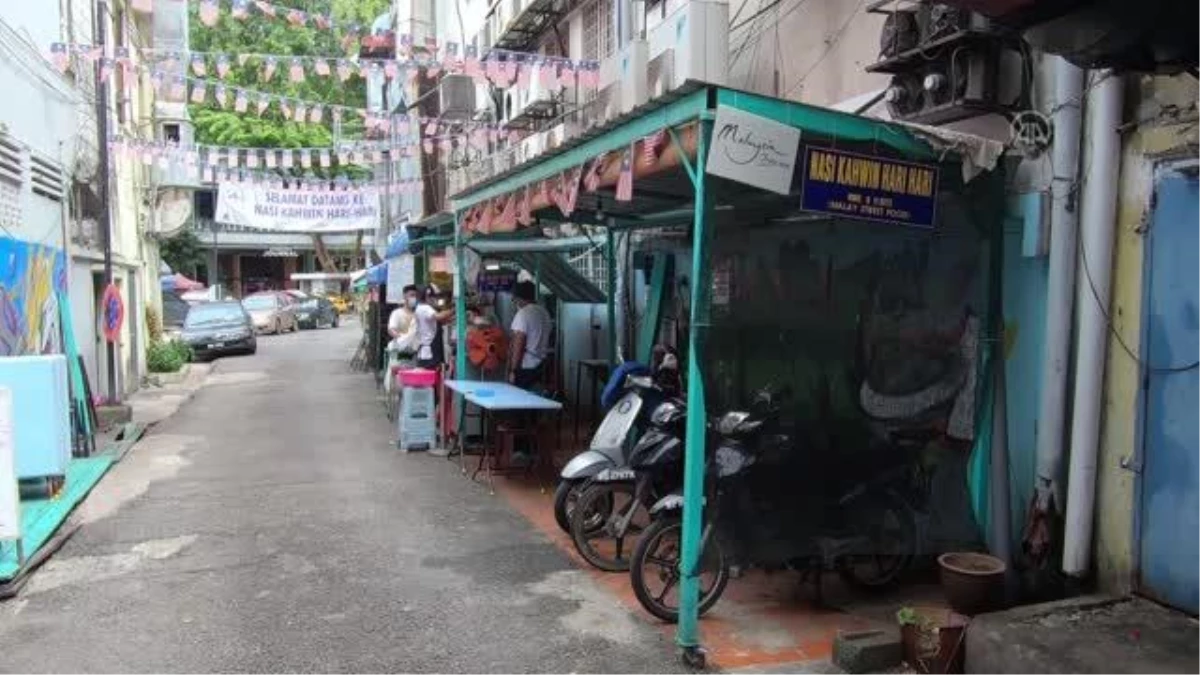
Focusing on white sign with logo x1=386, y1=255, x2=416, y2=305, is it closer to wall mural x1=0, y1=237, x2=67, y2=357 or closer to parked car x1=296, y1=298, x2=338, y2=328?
wall mural x1=0, y1=237, x2=67, y2=357

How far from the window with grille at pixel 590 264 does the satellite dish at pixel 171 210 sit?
431 inches

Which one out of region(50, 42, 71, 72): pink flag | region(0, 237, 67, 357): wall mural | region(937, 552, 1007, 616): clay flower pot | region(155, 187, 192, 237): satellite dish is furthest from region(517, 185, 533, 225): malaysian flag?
region(155, 187, 192, 237): satellite dish

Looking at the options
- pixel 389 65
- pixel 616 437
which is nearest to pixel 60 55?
pixel 389 65

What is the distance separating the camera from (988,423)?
5.84m

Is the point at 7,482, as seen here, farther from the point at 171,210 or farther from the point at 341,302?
the point at 341,302

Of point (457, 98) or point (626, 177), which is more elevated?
point (457, 98)

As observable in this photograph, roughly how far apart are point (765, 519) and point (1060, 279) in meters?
2.06

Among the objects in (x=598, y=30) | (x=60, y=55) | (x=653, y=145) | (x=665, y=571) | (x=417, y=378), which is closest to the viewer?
(x=653, y=145)

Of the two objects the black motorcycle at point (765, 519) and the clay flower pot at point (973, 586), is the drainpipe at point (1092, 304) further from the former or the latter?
the black motorcycle at point (765, 519)

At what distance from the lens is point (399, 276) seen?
1652 centimetres

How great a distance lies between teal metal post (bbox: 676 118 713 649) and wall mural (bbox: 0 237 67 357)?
24.5 feet

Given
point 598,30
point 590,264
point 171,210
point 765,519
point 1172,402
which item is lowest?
point 765,519

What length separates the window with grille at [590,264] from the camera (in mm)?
13469

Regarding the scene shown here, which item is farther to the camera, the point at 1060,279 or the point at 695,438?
the point at 1060,279
